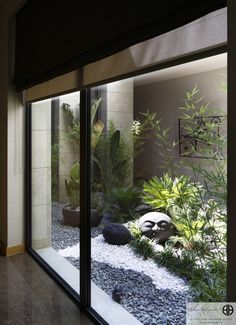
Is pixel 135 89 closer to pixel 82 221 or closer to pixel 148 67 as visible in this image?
pixel 148 67

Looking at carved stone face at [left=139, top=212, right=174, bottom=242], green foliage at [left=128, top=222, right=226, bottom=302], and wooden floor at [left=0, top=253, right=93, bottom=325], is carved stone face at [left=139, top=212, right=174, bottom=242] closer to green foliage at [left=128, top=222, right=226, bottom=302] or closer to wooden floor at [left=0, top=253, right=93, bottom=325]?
green foliage at [left=128, top=222, right=226, bottom=302]

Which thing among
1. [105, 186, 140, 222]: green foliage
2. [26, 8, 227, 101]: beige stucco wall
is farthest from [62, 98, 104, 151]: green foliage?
[105, 186, 140, 222]: green foliage

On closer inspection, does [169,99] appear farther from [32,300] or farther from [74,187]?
[32,300]

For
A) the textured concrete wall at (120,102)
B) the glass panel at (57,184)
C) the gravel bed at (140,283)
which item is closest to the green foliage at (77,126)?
the glass panel at (57,184)

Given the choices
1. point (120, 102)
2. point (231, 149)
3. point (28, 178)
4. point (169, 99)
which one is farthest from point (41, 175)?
point (231, 149)

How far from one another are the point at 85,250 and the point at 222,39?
5.58ft

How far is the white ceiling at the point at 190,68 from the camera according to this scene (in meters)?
1.31

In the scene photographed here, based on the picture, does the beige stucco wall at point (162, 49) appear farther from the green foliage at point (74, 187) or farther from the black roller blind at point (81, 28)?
the green foliage at point (74, 187)

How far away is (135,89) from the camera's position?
1.87 metres

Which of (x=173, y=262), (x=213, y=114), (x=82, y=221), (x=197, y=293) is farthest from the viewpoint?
(x=82, y=221)

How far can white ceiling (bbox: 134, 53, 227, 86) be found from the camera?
1.31 metres

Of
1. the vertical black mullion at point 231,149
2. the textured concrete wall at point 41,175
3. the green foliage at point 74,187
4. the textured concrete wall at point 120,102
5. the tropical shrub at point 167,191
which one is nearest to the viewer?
the vertical black mullion at point 231,149

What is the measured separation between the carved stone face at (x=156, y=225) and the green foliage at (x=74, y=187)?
0.82m

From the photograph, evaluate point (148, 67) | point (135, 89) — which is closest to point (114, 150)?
point (135, 89)
